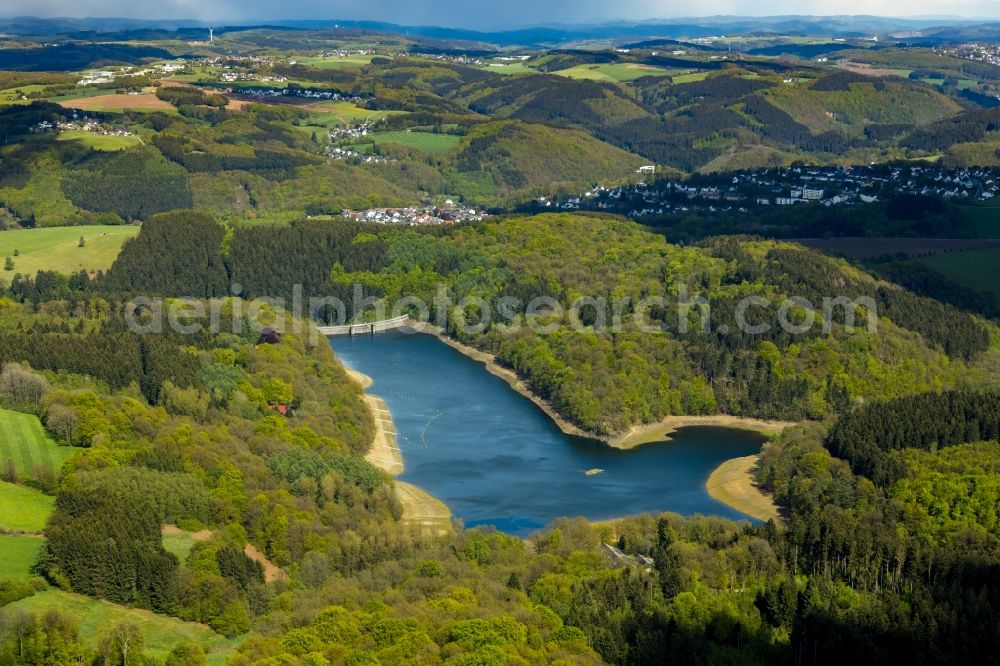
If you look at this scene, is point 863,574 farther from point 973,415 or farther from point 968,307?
point 968,307

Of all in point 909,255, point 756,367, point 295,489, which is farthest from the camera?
point 909,255

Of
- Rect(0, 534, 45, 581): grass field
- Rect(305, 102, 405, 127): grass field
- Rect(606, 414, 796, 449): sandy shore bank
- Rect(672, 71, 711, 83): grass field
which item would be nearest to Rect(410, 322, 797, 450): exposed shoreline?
Rect(606, 414, 796, 449): sandy shore bank

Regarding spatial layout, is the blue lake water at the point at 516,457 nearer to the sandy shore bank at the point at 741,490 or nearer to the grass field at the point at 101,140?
the sandy shore bank at the point at 741,490

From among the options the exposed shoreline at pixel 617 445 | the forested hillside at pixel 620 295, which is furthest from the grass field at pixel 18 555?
the forested hillside at pixel 620 295

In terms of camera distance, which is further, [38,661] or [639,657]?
[639,657]

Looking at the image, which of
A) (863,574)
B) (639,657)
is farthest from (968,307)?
(639,657)

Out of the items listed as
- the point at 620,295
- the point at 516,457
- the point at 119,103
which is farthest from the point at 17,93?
the point at 516,457

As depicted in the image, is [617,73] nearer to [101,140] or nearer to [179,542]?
[101,140]

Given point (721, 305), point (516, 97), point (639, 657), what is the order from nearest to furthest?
point (639, 657)
point (721, 305)
point (516, 97)
